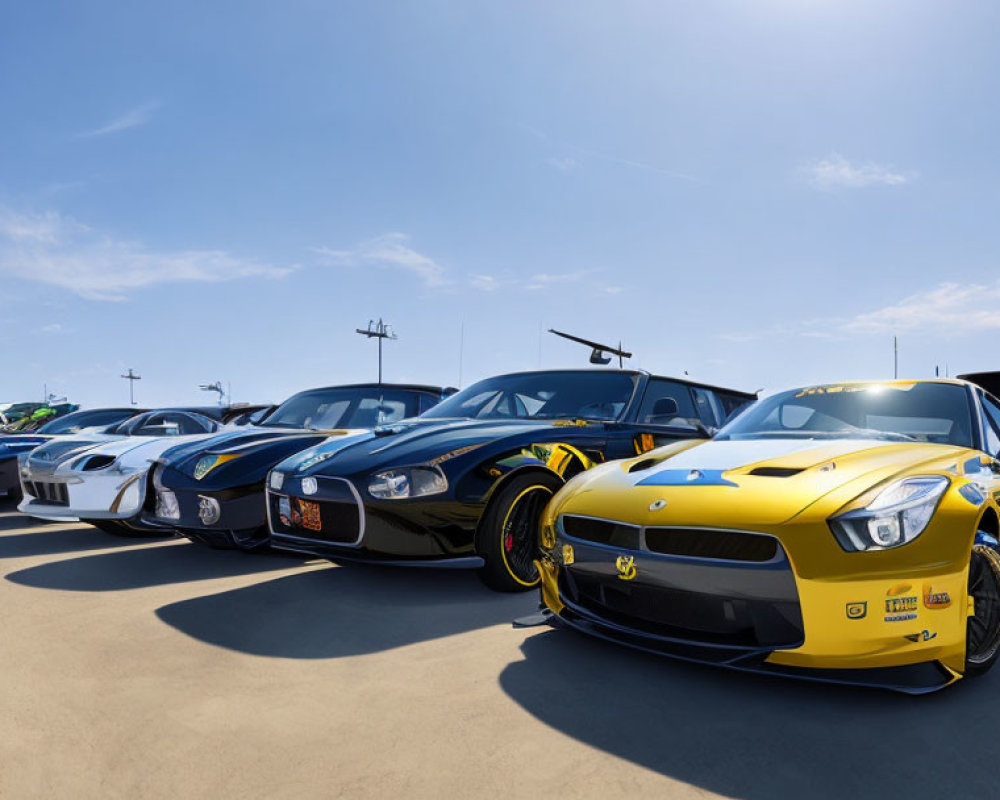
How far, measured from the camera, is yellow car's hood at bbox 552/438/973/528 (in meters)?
2.46

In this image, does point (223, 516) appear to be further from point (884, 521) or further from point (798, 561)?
Answer: point (884, 521)

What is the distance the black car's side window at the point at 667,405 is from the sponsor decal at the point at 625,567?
195cm

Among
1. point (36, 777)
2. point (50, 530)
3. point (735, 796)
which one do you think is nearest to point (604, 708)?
point (735, 796)

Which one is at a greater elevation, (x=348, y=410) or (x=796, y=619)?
(x=348, y=410)

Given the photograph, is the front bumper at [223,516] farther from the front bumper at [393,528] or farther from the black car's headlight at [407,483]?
the black car's headlight at [407,483]

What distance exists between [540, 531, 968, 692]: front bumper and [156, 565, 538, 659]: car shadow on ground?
3.43 feet

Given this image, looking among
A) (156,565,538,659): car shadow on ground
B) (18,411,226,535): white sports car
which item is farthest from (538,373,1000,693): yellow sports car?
(18,411,226,535): white sports car

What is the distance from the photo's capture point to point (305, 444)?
5.25 meters

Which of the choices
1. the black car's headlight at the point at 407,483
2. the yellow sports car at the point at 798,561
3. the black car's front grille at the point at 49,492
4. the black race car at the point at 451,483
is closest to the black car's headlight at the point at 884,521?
the yellow sports car at the point at 798,561

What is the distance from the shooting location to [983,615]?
101 inches

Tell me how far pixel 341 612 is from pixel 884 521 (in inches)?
95.2

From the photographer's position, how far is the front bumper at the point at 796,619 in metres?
2.28

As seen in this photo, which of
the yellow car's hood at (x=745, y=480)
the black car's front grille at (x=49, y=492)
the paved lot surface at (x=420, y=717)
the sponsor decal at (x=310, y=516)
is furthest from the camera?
the black car's front grille at (x=49, y=492)

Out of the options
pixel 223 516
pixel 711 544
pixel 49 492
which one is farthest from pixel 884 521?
pixel 49 492
